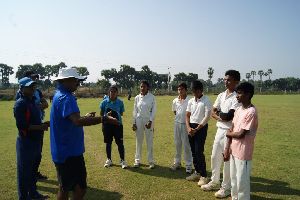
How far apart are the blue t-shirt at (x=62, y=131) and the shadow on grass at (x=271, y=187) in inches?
153

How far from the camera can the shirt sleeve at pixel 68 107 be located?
423cm

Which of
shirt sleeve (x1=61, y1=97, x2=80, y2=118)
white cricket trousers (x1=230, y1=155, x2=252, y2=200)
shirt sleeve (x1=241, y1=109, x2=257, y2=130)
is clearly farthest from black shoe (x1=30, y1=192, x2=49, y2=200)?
shirt sleeve (x1=241, y1=109, x2=257, y2=130)

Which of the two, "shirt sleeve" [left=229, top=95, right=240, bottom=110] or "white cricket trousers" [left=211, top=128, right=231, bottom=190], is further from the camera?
"white cricket trousers" [left=211, top=128, right=231, bottom=190]

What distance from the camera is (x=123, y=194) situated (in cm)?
658

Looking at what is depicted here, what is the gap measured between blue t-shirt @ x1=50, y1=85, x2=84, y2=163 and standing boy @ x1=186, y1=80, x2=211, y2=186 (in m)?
3.30

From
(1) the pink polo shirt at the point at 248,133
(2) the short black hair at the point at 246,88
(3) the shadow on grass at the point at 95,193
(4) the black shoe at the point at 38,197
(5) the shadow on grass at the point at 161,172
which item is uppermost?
(2) the short black hair at the point at 246,88

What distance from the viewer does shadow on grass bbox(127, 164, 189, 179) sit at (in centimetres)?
785

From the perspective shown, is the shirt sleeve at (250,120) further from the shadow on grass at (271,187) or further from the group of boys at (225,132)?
the shadow on grass at (271,187)

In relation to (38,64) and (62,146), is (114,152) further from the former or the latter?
(38,64)

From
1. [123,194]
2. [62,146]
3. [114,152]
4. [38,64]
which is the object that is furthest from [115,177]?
[38,64]

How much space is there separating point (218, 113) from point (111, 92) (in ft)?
9.91

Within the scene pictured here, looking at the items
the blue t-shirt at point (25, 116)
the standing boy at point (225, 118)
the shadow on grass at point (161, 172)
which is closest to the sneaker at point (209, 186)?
the standing boy at point (225, 118)

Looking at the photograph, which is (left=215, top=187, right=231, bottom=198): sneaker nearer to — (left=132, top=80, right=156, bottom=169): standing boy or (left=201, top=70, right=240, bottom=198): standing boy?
(left=201, top=70, right=240, bottom=198): standing boy

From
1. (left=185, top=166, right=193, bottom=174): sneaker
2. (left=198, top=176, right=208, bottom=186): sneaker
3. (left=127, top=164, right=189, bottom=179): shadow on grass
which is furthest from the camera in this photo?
(left=185, top=166, right=193, bottom=174): sneaker
